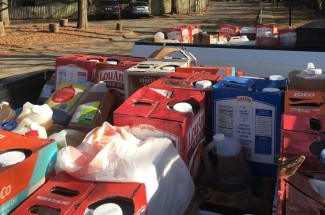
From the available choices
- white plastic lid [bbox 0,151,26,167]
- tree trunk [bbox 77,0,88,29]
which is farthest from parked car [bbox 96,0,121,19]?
white plastic lid [bbox 0,151,26,167]

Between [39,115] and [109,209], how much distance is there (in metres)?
1.42

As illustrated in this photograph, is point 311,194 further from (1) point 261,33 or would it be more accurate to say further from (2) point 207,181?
(1) point 261,33

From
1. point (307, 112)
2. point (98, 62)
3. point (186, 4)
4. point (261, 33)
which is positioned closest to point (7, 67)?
point (261, 33)

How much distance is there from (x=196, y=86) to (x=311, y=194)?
1.19 metres

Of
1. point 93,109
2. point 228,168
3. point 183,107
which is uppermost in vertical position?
point 183,107

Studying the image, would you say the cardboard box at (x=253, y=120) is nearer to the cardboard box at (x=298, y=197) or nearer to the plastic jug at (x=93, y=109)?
the cardboard box at (x=298, y=197)

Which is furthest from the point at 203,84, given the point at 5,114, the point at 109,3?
the point at 109,3

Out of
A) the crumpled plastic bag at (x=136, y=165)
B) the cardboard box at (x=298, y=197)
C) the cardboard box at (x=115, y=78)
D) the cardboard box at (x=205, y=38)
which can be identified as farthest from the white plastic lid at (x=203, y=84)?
the cardboard box at (x=205, y=38)

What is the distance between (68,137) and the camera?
8.64ft

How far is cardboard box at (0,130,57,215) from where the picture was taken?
1.78 m

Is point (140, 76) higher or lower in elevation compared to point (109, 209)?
higher

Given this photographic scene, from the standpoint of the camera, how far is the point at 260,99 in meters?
2.43

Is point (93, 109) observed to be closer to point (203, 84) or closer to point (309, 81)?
point (203, 84)

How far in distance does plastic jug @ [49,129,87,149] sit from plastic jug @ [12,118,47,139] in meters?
0.07
